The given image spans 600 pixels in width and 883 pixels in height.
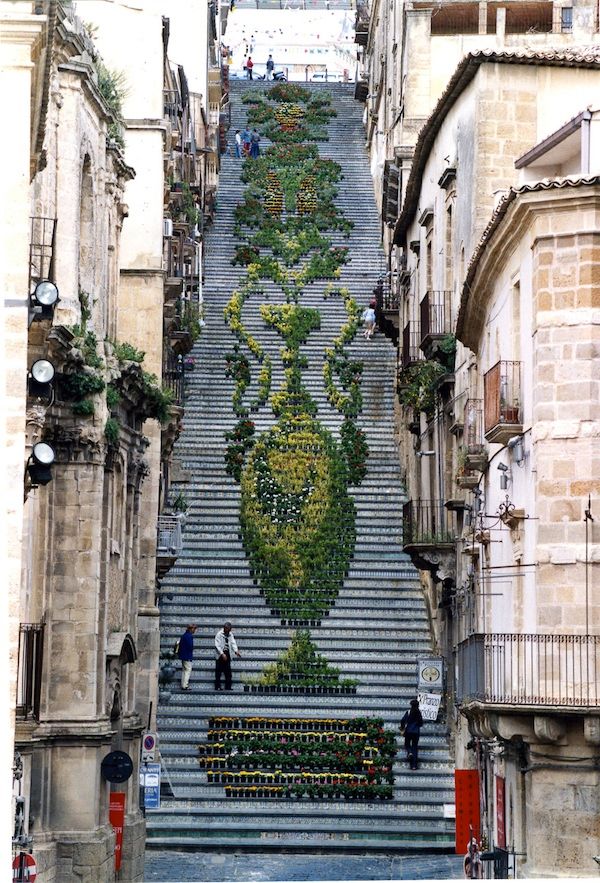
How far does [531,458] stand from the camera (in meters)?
24.4

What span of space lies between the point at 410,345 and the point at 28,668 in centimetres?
2157

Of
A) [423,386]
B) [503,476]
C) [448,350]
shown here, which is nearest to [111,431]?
[503,476]

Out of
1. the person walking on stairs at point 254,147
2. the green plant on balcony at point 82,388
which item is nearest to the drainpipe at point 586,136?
the green plant on balcony at point 82,388

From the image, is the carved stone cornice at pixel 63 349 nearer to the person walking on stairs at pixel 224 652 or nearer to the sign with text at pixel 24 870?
the sign with text at pixel 24 870

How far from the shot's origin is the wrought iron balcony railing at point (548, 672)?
2306cm

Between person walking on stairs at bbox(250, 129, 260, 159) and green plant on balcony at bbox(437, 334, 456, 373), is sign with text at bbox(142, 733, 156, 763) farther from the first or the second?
person walking on stairs at bbox(250, 129, 260, 159)

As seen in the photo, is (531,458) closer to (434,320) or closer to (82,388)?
(82,388)

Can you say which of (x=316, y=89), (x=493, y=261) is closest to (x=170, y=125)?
(x=493, y=261)

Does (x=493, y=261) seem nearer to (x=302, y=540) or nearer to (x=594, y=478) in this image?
(x=594, y=478)

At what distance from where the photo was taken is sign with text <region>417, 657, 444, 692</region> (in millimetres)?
38812

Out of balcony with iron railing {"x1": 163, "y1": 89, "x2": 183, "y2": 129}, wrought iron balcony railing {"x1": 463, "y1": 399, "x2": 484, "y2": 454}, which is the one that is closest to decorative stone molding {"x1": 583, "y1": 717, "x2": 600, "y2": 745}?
wrought iron balcony railing {"x1": 463, "y1": 399, "x2": 484, "y2": 454}

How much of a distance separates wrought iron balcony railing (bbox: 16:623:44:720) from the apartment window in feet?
94.6

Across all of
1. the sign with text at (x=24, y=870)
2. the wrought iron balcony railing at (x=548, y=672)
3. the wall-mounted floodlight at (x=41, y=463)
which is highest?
the wall-mounted floodlight at (x=41, y=463)

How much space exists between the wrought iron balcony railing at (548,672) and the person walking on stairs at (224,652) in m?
16.2
